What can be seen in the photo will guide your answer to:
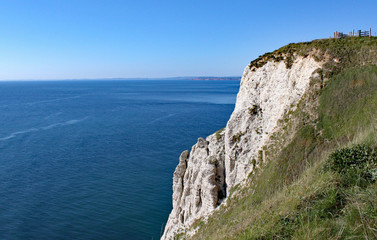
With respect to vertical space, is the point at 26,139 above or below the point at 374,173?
below

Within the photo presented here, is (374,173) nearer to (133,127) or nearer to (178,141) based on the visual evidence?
(178,141)

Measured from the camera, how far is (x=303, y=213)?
834cm

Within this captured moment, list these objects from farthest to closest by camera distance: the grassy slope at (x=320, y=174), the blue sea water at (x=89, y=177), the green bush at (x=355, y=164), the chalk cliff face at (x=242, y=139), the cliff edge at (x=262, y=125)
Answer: the blue sea water at (x=89, y=177) < the chalk cliff face at (x=242, y=139) < the cliff edge at (x=262, y=125) < the green bush at (x=355, y=164) < the grassy slope at (x=320, y=174)

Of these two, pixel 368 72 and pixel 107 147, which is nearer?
pixel 368 72

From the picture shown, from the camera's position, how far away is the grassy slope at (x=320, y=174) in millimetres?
7791

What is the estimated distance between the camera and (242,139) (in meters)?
25.8

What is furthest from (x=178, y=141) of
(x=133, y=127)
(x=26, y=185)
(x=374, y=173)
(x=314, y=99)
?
(x=374, y=173)

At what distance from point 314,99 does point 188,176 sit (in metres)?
14.7

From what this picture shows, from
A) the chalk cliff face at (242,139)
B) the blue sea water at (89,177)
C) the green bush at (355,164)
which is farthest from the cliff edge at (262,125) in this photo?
the blue sea water at (89,177)

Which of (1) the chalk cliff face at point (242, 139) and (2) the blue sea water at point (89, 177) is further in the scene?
(2) the blue sea water at point (89, 177)

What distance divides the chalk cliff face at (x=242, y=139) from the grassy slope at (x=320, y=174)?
3.96 feet

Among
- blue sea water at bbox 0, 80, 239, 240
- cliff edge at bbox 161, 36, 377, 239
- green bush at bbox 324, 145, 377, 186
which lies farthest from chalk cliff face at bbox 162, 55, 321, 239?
green bush at bbox 324, 145, 377, 186

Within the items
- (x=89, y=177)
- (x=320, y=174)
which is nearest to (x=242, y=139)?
(x=320, y=174)

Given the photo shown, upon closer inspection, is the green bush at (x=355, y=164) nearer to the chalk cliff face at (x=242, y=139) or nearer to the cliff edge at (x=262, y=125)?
the cliff edge at (x=262, y=125)
